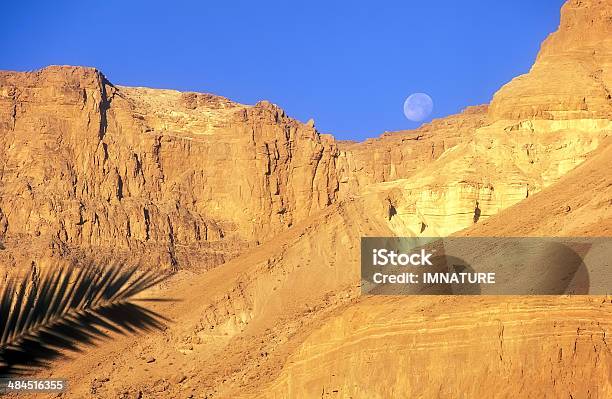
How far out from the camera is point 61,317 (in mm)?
4867

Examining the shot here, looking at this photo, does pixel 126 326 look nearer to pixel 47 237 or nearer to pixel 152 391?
pixel 152 391

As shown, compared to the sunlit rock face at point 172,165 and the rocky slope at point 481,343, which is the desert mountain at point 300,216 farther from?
the sunlit rock face at point 172,165

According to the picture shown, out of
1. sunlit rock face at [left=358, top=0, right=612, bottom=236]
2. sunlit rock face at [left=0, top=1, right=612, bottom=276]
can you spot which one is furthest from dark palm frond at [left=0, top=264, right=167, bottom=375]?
sunlit rock face at [left=0, top=1, right=612, bottom=276]

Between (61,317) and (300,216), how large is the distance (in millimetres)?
96640

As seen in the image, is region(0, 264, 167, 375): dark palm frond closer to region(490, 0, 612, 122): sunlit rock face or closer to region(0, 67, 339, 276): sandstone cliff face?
region(490, 0, 612, 122): sunlit rock face

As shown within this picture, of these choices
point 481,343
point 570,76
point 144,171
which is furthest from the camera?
point 144,171

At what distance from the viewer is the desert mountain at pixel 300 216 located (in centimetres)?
3269

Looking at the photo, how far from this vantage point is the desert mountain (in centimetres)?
3269

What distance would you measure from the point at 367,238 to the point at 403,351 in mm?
28268

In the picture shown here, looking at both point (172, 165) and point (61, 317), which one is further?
point (172, 165)

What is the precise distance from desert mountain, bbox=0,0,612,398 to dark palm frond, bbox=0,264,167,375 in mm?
3019

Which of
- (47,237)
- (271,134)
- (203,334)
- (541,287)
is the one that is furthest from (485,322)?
(271,134)

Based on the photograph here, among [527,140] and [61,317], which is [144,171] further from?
[61,317]

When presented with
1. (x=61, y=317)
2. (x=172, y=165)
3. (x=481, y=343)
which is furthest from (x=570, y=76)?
(x=61, y=317)
